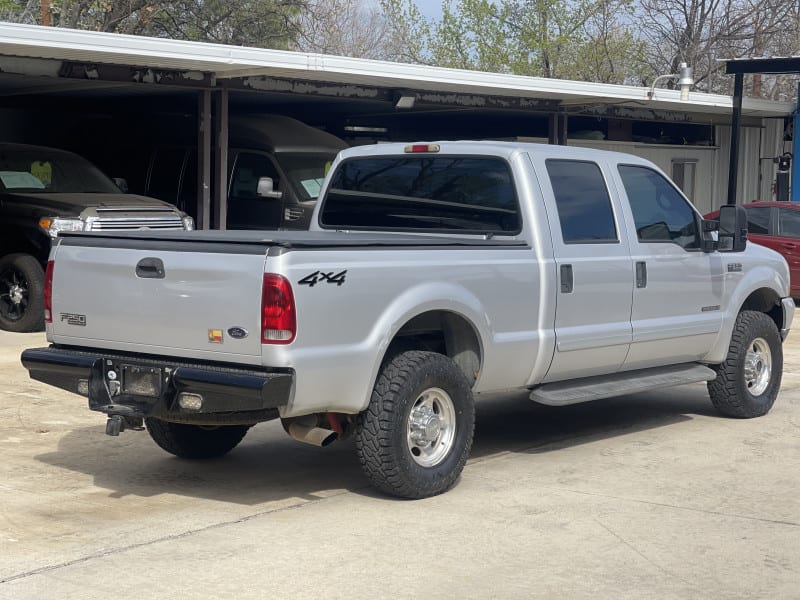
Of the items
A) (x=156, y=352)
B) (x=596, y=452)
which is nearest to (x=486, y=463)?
(x=596, y=452)

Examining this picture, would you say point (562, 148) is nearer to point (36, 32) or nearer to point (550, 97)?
point (36, 32)

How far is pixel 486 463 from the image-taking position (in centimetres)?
793

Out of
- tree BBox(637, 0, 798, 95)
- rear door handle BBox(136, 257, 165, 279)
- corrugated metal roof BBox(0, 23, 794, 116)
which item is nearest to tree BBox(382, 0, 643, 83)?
tree BBox(637, 0, 798, 95)

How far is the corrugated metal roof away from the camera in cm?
1345

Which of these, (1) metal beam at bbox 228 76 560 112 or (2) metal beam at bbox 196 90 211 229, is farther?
(1) metal beam at bbox 228 76 560 112

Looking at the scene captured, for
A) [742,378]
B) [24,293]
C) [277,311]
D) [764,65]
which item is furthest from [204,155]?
[764,65]

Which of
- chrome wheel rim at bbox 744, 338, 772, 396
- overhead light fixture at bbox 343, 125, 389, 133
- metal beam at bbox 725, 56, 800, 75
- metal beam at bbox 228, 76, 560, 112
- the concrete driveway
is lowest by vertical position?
the concrete driveway

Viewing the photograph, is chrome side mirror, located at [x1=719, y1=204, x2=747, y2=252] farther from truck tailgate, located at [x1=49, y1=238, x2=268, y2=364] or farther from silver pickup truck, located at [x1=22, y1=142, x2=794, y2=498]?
truck tailgate, located at [x1=49, y1=238, x2=268, y2=364]

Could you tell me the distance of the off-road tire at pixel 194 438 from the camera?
7762mm

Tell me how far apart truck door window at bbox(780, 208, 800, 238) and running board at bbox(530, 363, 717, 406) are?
978 cm

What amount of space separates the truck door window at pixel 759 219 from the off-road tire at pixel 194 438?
12.4 metres

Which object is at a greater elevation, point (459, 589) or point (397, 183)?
point (397, 183)

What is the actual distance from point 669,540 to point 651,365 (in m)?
2.72

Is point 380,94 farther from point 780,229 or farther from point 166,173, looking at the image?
point 780,229
